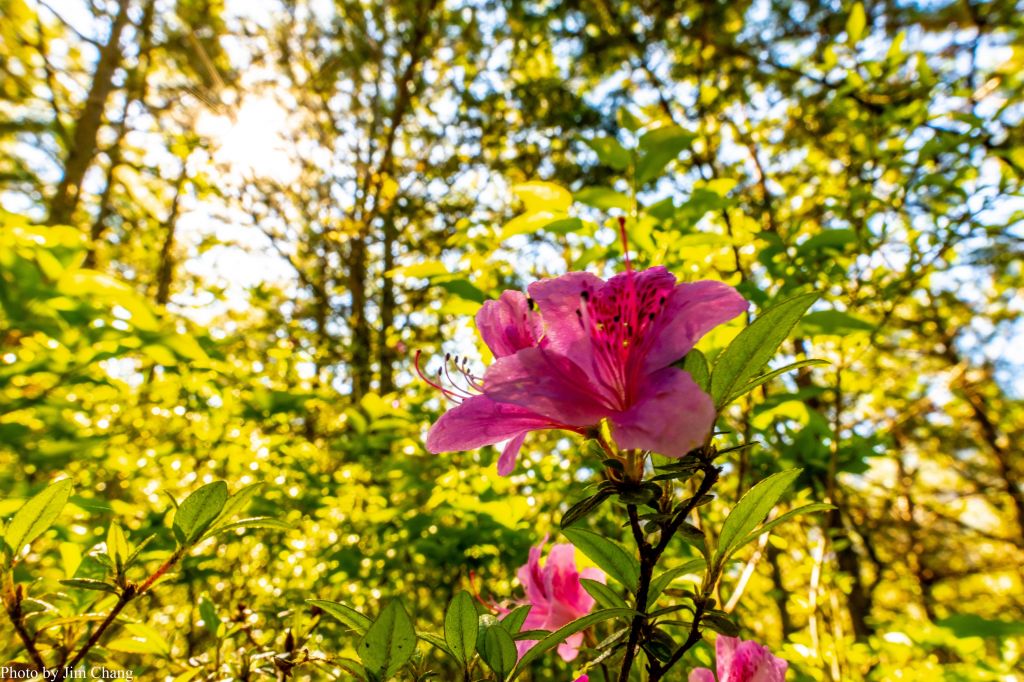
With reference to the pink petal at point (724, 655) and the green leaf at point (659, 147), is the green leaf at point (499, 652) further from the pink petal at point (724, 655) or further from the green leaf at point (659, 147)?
the green leaf at point (659, 147)

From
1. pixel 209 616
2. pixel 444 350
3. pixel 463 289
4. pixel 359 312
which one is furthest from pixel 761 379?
pixel 359 312

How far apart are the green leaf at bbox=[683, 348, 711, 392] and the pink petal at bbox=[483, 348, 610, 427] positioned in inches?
3.1

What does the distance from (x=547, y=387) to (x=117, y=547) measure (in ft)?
1.73

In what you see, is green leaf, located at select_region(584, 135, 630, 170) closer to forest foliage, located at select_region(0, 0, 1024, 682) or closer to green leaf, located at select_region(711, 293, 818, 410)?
forest foliage, located at select_region(0, 0, 1024, 682)

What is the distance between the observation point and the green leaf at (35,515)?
1.88 ft

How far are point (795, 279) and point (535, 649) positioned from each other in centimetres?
107

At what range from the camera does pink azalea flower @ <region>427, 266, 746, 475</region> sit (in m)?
0.50

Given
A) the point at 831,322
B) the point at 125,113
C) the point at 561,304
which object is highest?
the point at 125,113

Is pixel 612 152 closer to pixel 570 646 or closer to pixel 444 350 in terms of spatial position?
pixel 570 646

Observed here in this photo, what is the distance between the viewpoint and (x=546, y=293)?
1.83ft

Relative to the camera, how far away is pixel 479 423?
541mm

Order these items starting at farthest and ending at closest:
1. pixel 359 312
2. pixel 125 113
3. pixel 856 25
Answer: pixel 125 113
pixel 359 312
pixel 856 25

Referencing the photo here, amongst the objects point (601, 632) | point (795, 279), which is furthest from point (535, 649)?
point (795, 279)

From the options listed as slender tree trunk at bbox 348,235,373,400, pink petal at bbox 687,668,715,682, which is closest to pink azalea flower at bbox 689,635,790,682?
pink petal at bbox 687,668,715,682
